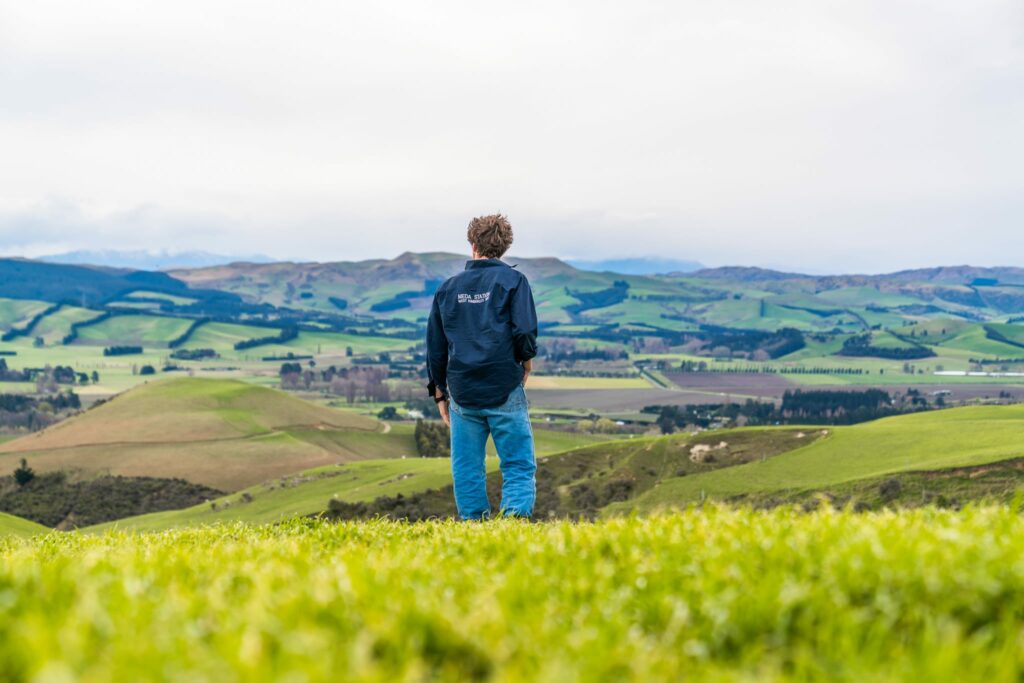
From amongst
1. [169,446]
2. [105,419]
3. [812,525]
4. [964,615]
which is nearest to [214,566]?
[812,525]

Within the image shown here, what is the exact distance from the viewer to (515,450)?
13.8 meters

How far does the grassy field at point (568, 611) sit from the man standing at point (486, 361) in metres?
6.19

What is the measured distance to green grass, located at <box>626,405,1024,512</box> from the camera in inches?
2098

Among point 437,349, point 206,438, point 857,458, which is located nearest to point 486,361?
point 437,349

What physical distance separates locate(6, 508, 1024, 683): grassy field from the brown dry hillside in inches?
4488

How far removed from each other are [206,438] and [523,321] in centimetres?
13211

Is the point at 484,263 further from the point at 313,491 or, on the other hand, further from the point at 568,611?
A: the point at 313,491

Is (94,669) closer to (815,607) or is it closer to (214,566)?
(214,566)

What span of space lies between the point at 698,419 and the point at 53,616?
594 feet

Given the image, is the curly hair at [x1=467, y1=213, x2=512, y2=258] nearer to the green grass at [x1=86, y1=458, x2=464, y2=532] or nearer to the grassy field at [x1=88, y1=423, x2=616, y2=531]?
the grassy field at [x1=88, y1=423, x2=616, y2=531]

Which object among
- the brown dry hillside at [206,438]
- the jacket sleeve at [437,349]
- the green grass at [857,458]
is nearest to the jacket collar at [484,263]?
the jacket sleeve at [437,349]

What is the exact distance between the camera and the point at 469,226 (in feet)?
45.8

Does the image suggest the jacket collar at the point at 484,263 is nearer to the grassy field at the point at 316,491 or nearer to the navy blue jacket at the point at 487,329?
the navy blue jacket at the point at 487,329

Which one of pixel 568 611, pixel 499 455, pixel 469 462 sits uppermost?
pixel 568 611
